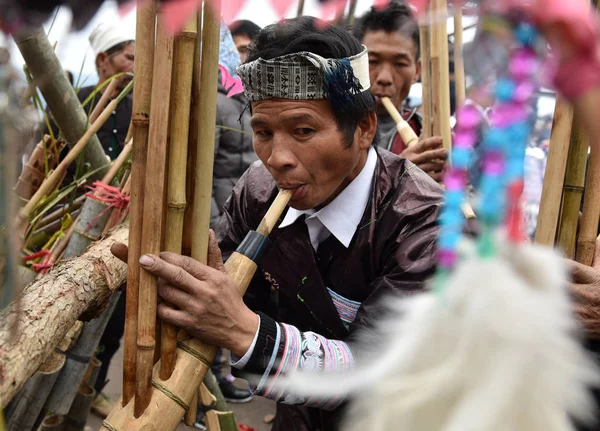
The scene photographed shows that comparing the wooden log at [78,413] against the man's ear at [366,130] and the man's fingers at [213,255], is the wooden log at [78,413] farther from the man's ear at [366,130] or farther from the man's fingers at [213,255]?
the man's ear at [366,130]

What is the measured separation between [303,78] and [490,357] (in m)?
0.93

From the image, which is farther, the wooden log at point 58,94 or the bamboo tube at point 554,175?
the wooden log at point 58,94

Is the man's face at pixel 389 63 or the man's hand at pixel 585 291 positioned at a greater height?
the man's face at pixel 389 63

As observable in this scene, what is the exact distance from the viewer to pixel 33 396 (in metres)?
1.70

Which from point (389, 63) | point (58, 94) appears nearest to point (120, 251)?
point (58, 94)

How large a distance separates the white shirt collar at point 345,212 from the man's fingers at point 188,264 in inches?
16.0

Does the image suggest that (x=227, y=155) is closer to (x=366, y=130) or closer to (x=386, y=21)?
(x=386, y=21)

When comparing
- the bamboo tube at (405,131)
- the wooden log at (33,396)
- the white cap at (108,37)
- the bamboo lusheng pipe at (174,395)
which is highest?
the white cap at (108,37)

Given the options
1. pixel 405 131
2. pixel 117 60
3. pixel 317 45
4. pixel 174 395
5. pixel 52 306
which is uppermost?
pixel 117 60

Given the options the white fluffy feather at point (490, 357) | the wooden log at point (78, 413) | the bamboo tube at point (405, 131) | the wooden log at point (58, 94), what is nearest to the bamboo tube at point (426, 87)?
the bamboo tube at point (405, 131)

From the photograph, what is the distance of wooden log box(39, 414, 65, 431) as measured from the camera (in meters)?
1.96

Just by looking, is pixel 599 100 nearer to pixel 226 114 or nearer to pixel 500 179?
pixel 500 179

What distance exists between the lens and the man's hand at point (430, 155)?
1.82 metres

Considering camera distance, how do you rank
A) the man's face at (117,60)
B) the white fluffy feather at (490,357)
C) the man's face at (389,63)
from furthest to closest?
the man's face at (117,60) → the man's face at (389,63) → the white fluffy feather at (490,357)
